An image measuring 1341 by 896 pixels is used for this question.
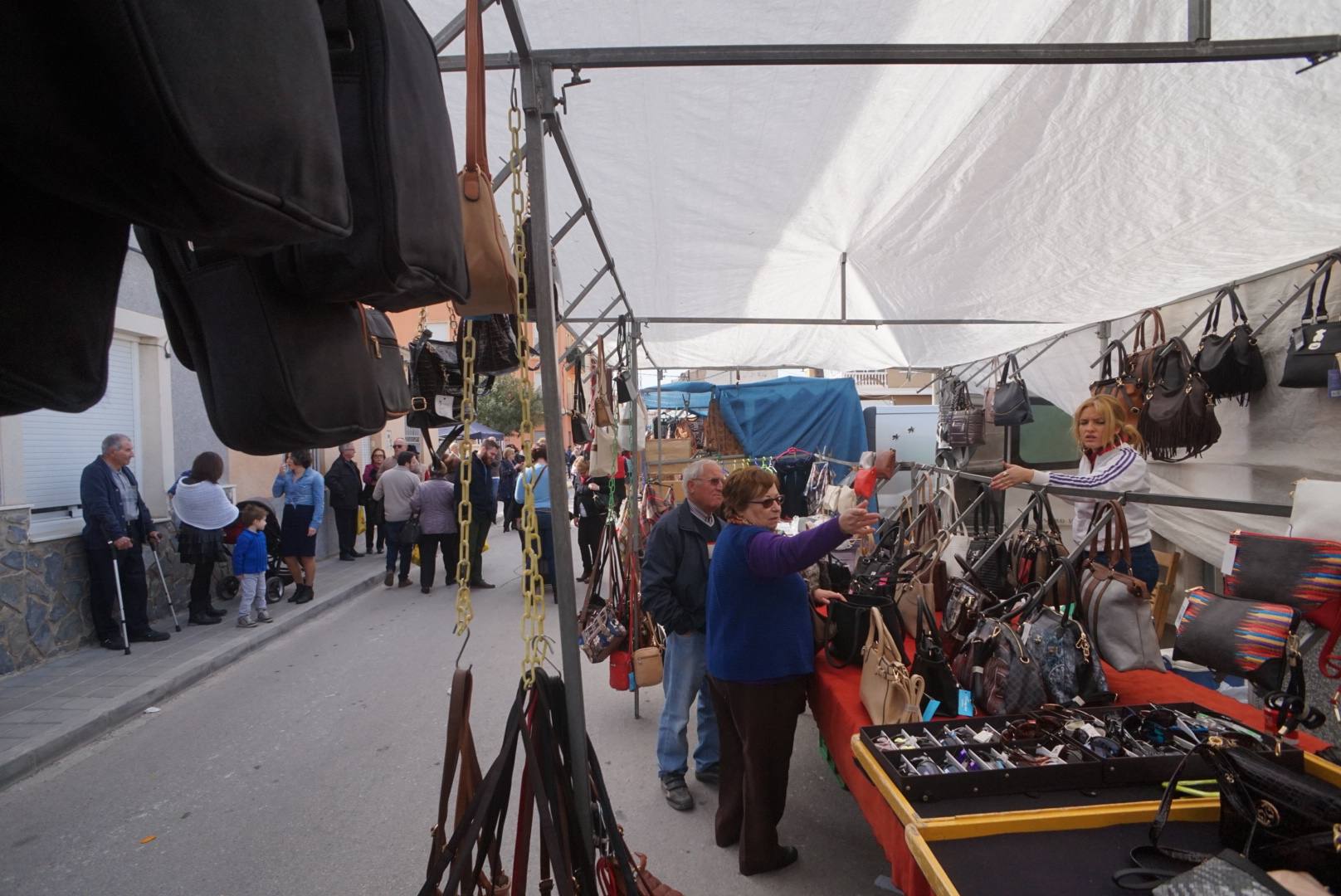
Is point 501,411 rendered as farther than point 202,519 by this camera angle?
Yes

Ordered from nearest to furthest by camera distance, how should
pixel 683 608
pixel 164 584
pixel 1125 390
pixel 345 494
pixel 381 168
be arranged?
pixel 381 168 < pixel 683 608 < pixel 1125 390 < pixel 164 584 < pixel 345 494

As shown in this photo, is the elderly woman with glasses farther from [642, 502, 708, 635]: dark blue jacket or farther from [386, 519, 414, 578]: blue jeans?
[386, 519, 414, 578]: blue jeans

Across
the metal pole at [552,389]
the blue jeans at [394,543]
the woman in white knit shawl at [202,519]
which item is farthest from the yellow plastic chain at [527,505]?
the blue jeans at [394,543]

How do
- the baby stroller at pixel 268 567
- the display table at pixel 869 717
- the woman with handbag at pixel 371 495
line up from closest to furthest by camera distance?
1. the display table at pixel 869 717
2. the baby stroller at pixel 268 567
3. the woman with handbag at pixel 371 495

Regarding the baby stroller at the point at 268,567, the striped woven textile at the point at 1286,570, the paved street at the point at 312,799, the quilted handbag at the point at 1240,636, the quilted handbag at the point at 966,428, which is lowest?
the paved street at the point at 312,799

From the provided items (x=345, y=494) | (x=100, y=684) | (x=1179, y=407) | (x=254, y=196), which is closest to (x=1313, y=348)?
(x=1179, y=407)

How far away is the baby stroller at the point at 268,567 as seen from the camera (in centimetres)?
754

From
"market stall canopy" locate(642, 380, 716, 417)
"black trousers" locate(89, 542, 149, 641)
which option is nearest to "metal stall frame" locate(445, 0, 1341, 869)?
"black trousers" locate(89, 542, 149, 641)

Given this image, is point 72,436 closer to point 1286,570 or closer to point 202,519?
point 202,519

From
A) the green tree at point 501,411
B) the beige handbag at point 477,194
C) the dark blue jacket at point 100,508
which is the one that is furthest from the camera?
the green tree at point 501,411

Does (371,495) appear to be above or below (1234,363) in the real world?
below

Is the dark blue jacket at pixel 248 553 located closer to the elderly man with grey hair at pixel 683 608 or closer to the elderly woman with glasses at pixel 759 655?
the elderly man with grey hair at pixel 683 608

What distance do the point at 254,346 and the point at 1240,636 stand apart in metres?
2.32

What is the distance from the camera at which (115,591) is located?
247 inches
